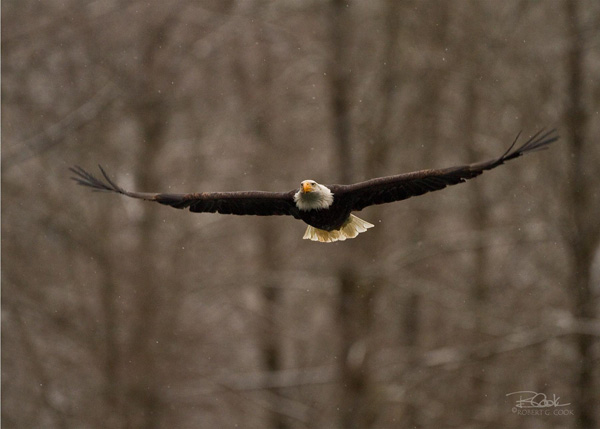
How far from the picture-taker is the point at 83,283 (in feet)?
56.9

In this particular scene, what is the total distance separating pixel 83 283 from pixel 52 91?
355 centimetres

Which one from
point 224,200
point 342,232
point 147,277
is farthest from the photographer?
point 147,277

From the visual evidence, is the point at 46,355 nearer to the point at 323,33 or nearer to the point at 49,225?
the point at 49,225

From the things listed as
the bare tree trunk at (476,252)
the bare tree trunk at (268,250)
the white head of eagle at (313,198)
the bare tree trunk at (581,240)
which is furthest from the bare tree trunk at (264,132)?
the white head of eagle at (313,198)

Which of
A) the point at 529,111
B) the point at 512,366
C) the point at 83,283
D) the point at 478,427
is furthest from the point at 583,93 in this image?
the point at 83,283

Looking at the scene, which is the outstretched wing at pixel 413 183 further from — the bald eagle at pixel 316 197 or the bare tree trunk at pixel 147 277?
the bare tree trunk at pixel 147 277

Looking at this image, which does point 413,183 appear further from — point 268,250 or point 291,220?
point 291,220

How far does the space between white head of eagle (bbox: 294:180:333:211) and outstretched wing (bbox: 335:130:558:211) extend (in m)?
0.12

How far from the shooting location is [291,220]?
18719 millimetres

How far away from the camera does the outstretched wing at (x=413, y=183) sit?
6691mm

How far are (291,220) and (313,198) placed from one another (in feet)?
37.2

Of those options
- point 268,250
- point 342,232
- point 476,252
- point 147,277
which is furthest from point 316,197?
point 476,252

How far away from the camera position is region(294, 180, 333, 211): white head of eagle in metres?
7.38

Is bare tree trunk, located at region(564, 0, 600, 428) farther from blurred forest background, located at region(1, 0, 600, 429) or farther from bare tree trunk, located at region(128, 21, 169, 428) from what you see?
bare tree trunk, located at region(128, 21, 169, 428)
